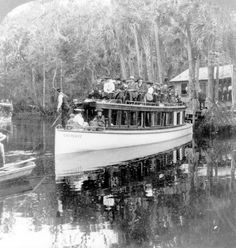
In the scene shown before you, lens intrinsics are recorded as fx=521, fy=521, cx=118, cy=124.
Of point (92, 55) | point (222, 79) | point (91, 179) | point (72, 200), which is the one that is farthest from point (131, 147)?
point (92, 55)

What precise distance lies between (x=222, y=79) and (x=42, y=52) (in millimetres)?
24615

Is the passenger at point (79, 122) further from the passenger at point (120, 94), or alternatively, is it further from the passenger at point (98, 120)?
the passenger at point (120, 94)

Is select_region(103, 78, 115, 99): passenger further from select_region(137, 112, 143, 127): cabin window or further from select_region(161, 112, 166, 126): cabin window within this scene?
select_region(161, 112, 166, 126): cabin window

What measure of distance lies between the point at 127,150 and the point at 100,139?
5.92ft

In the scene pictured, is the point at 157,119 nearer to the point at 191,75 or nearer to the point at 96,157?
the point at 96,157

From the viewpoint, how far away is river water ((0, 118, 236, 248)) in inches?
400

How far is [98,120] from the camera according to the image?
24.1 m

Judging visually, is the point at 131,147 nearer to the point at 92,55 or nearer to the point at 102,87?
the point at 102,87

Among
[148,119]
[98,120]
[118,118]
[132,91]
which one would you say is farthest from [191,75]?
[98,120]

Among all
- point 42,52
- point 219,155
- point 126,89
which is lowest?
point 219,155

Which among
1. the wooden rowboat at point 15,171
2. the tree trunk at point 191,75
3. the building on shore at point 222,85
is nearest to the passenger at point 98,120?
the wooden rowboat at point 15,171

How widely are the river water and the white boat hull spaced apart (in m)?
0.86

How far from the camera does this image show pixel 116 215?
12102mm

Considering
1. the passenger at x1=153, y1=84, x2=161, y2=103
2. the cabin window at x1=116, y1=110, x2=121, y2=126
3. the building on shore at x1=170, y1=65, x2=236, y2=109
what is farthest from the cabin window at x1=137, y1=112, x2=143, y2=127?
the building on shore at x1=170, y1=65, x2=236, y2=109
